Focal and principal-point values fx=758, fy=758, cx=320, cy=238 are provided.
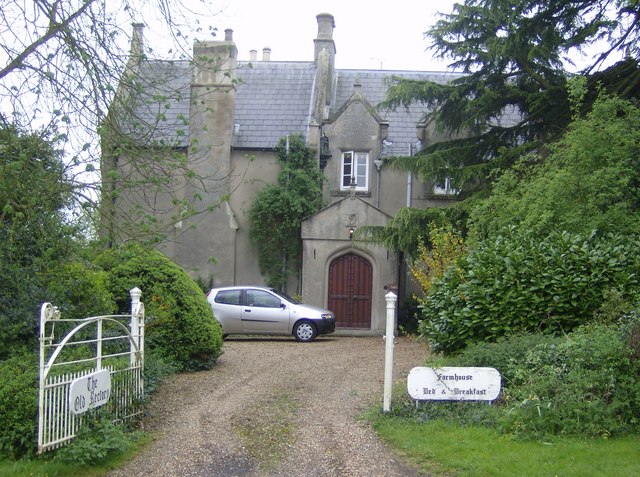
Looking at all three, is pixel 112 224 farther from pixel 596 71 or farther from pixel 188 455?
pixel 596 71

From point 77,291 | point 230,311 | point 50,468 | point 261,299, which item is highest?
point 77,291

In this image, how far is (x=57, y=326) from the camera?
10.2m

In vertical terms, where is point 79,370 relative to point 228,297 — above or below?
below

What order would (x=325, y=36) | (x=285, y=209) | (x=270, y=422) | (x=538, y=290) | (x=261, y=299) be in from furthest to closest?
(x=325, y=36) < (x=285, y=209) < (x=261, y=299) < (x=538, y=290) < (x=270, y=422)

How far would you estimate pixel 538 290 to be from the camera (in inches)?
437

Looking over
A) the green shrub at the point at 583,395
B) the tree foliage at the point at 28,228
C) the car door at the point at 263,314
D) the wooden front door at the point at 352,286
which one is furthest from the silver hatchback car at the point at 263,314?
the green shrub at the point at 583,395

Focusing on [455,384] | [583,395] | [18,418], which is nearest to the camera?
[18,418]

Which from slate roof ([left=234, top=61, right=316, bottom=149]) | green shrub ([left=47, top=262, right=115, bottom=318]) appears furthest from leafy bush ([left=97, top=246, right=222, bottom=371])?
slate roof ([left=234, top=61, right=316, bottom=149])

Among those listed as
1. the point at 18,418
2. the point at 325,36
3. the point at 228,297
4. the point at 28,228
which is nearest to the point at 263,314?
the point at 228,297

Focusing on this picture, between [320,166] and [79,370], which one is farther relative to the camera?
[320,166]

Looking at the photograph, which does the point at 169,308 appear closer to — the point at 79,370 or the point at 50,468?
the point at 79,370

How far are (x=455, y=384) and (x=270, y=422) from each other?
90.8 inches

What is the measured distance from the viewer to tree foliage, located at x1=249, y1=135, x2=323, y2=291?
81.9 ft

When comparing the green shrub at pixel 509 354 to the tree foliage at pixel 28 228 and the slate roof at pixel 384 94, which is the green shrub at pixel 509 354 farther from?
the slate roof at pixel 384 94
